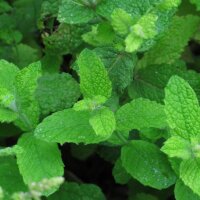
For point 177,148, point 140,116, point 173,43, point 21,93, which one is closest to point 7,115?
point 21,93

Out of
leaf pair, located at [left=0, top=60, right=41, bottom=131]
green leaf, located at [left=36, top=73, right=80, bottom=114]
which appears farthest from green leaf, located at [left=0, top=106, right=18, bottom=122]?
A: green leaf, located at [left=36, top=73, right=80, bottom=114]

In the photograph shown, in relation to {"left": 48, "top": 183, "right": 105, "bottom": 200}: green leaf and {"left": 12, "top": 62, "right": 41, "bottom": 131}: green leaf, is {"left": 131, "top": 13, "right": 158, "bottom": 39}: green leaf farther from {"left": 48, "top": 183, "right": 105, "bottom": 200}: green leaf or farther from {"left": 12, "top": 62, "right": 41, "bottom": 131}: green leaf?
{"left": 48, "top": 183, "right": 105, "bottom": 200}: green leaf

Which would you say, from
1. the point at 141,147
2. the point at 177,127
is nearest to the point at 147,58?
the point at 141,147

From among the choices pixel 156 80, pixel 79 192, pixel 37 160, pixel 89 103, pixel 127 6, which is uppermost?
pixel 127 6

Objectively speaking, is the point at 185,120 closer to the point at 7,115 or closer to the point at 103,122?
the point at 103,122

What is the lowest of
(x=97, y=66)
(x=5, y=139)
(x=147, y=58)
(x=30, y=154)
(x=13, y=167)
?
(x=5, y=139)

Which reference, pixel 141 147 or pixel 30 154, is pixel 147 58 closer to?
pixel 141 147
